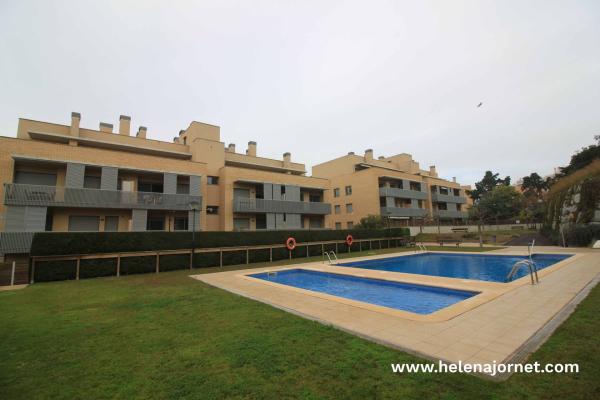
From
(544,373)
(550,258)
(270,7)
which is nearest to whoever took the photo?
(544,373)

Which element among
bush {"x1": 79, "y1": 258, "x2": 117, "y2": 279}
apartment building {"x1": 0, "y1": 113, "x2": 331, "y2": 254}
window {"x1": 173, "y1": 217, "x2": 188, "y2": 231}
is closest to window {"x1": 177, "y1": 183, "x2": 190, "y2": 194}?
apartment building {"x1": 0, "y1": 113, "x2": 331, "y2": 254}

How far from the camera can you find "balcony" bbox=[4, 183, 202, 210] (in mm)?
16922

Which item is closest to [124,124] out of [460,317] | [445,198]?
[460,317]

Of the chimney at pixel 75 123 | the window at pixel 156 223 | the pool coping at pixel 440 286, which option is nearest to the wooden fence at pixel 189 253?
the pool coping at pixel 440 286

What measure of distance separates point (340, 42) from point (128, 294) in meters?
14.6

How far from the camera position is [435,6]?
11391mm

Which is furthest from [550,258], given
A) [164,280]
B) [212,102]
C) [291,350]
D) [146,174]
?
[146,174]

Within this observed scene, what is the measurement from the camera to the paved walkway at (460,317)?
4329 mm

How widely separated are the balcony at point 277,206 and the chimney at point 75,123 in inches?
547

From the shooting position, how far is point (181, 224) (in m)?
23.8

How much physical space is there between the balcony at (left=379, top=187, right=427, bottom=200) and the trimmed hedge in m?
19.3

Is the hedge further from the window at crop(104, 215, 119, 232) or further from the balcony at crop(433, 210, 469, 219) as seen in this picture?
the balcony at crop(433, 210, 469, 219)

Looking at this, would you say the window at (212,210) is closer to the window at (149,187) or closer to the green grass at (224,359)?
the window at (149,187)

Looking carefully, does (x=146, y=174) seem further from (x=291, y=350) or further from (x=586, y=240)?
(x=586, y=240)
